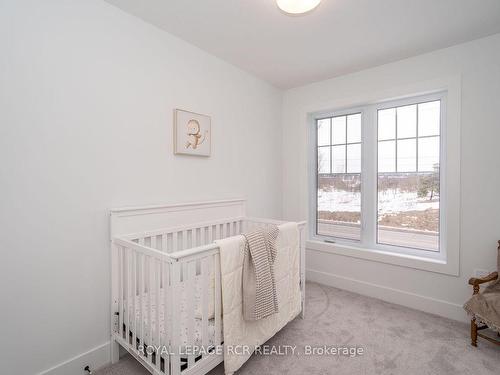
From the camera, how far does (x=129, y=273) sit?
1.58 metres

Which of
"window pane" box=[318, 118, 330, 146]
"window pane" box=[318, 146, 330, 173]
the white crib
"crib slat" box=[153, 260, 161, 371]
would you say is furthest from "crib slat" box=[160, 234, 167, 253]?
"window pane" box=[318, 118, 330, 146]

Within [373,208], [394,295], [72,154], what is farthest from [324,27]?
[394,295]

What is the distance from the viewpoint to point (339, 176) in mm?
3023

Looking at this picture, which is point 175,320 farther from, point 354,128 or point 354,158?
point 354,128

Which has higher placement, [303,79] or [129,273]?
[303,79]

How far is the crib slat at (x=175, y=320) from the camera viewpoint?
4.02 feet

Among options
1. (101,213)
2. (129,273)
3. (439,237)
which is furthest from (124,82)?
(439,237)

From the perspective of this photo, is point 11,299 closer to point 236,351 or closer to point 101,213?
point 101,213

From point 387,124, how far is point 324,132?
695mm

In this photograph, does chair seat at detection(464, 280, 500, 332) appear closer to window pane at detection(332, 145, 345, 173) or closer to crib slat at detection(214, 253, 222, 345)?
window pane at detection(332, 145, 345, 173)

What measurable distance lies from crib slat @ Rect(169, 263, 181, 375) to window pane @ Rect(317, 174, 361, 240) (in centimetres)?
226

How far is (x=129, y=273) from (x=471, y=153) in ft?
8.97

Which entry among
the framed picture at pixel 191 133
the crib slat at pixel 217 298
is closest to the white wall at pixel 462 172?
the framed picture at pixel 191 133

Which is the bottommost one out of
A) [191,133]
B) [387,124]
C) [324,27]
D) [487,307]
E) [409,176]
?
[487,307]
